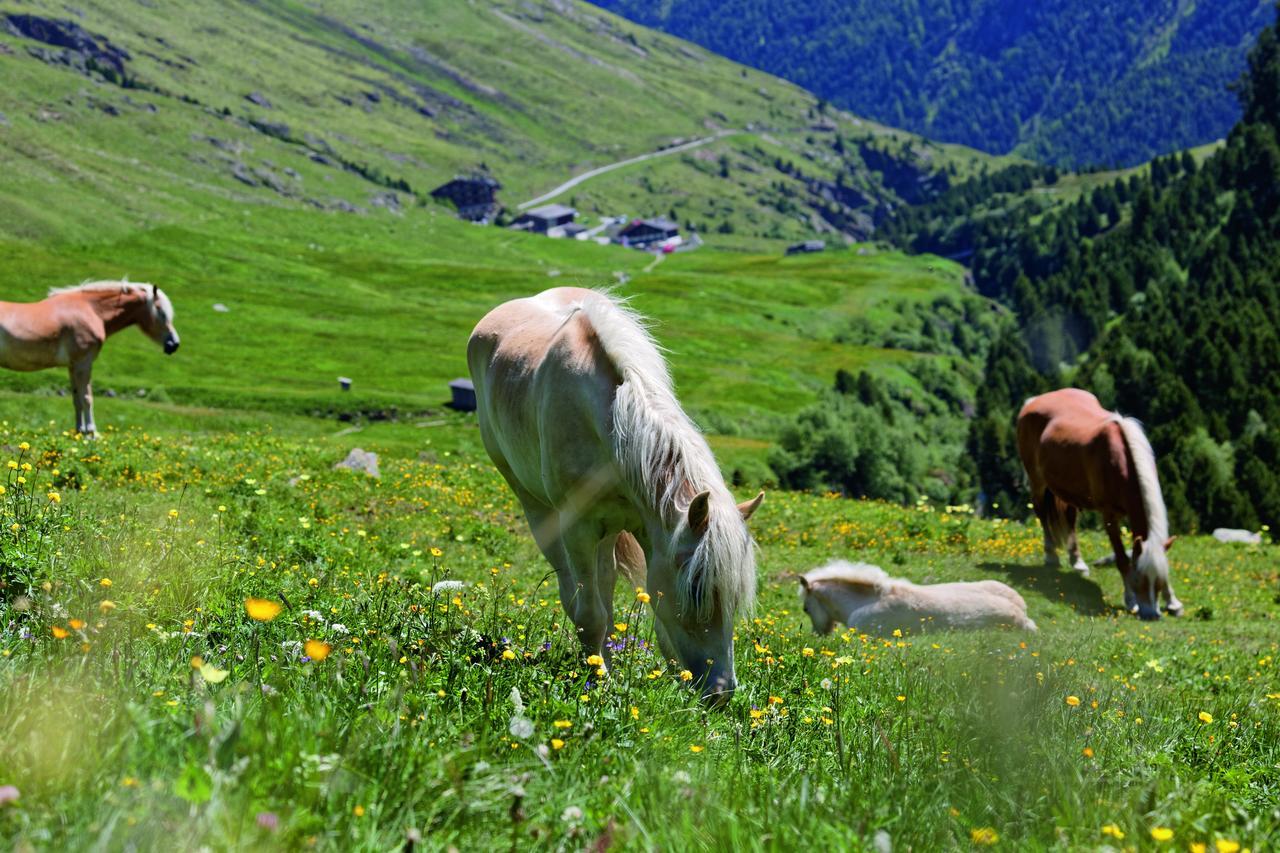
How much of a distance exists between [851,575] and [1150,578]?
239 inches

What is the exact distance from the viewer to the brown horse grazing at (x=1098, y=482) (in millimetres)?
19438

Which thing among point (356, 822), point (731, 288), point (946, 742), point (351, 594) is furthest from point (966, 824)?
point (731, 288)

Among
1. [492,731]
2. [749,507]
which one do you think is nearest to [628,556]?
[749,507]

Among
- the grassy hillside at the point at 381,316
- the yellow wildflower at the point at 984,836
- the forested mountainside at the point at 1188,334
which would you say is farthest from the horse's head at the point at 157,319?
the forested mountainside at the point at 1188,334

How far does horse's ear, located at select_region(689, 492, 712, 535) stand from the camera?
6.89 metres

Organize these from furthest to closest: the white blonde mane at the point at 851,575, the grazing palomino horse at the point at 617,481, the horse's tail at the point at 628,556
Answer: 1. the white blonde mane at the point at 851,575
2. the horse's tail at the point at 628,556
3. the grazing palomino horse at the point at 617,481

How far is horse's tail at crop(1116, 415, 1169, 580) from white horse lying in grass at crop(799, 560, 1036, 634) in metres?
3.42

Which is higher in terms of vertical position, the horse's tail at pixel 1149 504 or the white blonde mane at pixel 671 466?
the white blonde mane at pixel 671 466

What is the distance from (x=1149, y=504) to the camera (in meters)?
19.8

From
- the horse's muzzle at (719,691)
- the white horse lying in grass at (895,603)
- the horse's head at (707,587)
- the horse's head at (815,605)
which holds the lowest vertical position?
the horse's head at (815,605)

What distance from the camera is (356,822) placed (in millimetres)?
3646

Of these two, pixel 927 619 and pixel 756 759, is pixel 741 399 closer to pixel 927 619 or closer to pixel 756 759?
pixel 927 619

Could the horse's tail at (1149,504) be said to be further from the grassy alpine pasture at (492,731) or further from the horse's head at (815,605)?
the grassy alpine pasture at (492,731)

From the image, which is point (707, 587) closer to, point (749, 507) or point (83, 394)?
point (749, 507)
